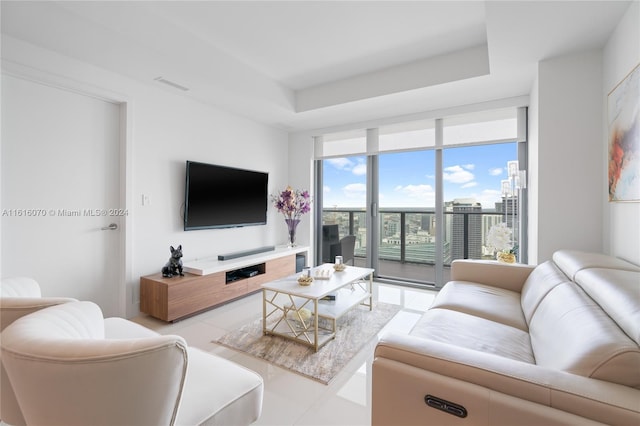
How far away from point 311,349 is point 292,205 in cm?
254

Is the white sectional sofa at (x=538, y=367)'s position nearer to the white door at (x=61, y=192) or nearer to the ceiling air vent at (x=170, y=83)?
the white door at (x=61, y=192)

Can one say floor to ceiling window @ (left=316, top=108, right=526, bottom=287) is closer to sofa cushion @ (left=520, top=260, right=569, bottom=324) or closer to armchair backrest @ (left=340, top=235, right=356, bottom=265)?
armchair backrest @ (left=340, top=235, right=356, bottom=265)

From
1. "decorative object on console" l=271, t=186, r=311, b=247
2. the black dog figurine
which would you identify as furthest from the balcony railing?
the black dog figurine

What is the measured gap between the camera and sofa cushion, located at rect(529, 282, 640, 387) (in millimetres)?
905

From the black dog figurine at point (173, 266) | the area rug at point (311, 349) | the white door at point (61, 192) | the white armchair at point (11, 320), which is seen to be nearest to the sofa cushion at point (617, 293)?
the area rug at point (311, 349)

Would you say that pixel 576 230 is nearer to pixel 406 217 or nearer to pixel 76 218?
pixel 406 217

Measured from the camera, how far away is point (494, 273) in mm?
2516

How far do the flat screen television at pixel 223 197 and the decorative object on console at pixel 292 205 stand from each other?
0.91 feet

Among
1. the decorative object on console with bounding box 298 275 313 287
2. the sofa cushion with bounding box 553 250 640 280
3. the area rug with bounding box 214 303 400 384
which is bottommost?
the area rug with bounding box 214 303 400 384

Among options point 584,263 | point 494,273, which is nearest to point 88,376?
point 584,263

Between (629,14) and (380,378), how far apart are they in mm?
2675

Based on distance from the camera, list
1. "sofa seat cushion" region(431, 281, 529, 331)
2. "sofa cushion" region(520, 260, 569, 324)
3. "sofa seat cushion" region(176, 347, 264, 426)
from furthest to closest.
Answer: "sofa seat cushion" region(431, 281, 529, 331) → "sofa cushion" region(520, 260, 569, 324) → "sofa seat cushion" region(176, 347, 264, 426)

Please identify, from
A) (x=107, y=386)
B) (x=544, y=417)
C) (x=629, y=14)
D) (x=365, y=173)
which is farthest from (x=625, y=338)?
(x=365, y=173)

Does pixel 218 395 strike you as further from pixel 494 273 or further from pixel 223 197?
pixel 223 197
